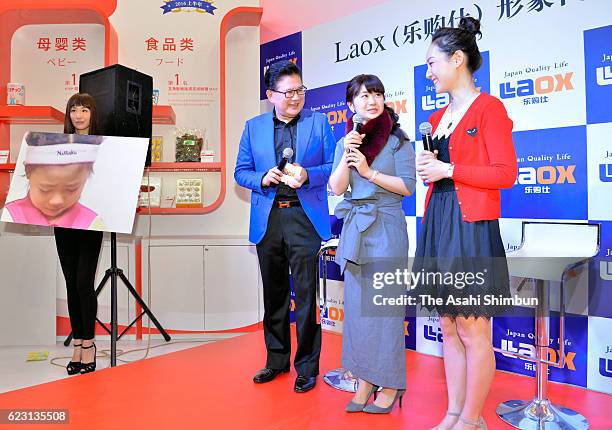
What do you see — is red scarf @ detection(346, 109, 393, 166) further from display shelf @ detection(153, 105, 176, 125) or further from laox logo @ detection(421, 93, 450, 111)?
display shelf @ detection(153, 105, 176, 125)

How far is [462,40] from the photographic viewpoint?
173cm

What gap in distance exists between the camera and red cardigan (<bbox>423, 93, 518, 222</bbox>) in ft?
5.47

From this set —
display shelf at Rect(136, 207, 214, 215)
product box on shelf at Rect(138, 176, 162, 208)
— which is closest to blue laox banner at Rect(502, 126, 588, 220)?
display shelf at Rect(136, 207, 214, 215)

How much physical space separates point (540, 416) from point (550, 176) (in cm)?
121

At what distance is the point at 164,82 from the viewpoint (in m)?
4.06

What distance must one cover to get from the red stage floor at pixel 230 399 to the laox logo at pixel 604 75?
1561 mm

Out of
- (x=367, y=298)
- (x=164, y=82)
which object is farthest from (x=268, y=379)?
(x=164, y=82)

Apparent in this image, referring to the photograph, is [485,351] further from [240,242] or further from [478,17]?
[240,242]

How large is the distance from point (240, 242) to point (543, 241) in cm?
225

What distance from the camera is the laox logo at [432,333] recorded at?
300cm

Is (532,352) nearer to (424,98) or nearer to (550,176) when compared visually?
(550,176)

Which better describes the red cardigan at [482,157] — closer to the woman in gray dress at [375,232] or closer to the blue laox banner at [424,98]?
the woman in gray dress at [375,232]

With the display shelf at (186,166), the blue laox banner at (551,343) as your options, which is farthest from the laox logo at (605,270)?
the display shelf at (186,166)

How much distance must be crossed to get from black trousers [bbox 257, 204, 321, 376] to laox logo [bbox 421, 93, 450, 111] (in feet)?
4.11
